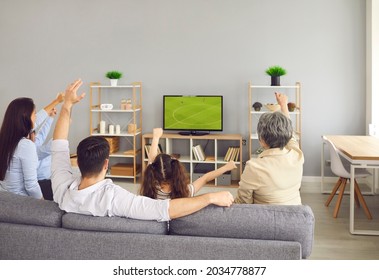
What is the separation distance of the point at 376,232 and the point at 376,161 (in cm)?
64

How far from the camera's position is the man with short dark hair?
1.74m

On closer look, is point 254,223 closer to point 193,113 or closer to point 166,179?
point 166,179

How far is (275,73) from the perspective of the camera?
5336 millimetres

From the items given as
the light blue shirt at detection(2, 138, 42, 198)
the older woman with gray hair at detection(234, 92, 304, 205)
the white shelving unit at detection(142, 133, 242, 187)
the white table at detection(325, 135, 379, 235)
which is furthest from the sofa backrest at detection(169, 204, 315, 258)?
the white shelving unit at detection(142, 133, 242, 187)

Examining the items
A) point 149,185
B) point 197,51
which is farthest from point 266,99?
point 149,185

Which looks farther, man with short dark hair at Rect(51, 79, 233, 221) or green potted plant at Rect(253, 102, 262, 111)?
green potted plant at Rect(253, 102, 262, 111)

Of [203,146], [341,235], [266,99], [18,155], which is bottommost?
[341,235]

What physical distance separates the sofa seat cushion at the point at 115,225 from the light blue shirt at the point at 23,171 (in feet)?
3.30

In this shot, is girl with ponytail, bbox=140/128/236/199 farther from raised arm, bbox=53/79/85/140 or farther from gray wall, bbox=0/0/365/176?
gray wall, bbox=0/0/365/176

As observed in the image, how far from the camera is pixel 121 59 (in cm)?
598

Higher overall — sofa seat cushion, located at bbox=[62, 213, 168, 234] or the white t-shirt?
the white t-shirt

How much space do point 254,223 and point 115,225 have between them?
1.89 ft

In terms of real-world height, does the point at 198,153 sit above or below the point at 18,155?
below

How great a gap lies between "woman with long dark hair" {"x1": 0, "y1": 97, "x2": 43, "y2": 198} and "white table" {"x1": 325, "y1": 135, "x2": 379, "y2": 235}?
259 centimetres
